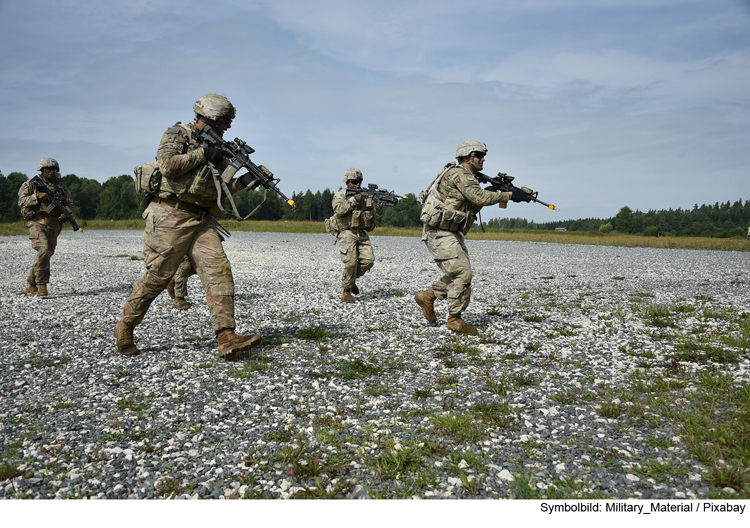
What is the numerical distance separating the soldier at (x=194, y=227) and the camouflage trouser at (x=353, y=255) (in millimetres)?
5716

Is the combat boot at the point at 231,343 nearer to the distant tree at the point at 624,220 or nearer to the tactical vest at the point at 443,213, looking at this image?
the tactical vest at the point at 443,213

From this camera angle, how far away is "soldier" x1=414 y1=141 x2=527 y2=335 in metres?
8.95

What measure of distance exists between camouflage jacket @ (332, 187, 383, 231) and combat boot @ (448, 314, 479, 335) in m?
4.71

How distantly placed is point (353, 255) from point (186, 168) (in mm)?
6571

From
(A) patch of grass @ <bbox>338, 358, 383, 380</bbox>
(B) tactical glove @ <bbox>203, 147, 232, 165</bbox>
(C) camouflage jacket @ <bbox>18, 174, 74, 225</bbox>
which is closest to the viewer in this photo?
(A) patch of grass @ <bbox>338, 358, 383, 380</bbox>

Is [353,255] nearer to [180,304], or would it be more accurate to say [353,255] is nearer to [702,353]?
[180,304]

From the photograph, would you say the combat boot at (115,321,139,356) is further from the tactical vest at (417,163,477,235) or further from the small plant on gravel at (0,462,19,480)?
the tactical vest at (417,163,477,235)

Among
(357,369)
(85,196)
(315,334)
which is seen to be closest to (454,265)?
(315,334)

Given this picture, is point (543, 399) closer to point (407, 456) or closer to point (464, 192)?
point (407, 456)

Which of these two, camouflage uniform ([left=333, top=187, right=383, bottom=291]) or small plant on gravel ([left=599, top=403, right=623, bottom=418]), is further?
camouflage uniform ([left=333, top=187, right=383, bottom=291])

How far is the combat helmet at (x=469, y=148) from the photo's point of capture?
909 cm

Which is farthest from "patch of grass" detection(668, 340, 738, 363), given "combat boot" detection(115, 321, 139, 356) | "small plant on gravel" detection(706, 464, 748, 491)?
"combat boot" detection(115, 321, 139, 356)

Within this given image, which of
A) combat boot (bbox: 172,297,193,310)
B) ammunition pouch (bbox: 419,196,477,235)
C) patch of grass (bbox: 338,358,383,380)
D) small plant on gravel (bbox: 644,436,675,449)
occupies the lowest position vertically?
patch of grass (bbox: 338,358,383,380)
